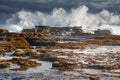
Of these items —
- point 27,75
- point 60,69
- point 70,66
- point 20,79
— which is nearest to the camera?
point 20,79

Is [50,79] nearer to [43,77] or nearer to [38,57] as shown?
[43,77]

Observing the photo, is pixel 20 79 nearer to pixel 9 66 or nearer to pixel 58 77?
pixel 58 77

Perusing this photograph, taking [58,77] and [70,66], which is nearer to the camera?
[58,77]

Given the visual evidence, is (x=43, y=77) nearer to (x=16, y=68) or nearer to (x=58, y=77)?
(x=58, y=77)

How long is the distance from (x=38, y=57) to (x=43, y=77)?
923 inches

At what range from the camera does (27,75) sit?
43062 millimetres

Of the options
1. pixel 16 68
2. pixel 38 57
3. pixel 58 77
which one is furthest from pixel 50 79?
pixel 38 57

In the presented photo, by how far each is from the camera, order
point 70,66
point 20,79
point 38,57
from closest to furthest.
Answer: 1. point 20,79
2. point 70,66
3. point 38,57

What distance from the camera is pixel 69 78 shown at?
4072 centimetres

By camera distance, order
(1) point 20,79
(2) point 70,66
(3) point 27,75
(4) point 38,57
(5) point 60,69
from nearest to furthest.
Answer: (1) point 20,79 → (3) point 27,75 → (5) point 60,69 → (2) point 70,66 → (4) point 38,57

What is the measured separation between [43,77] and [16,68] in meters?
8.58

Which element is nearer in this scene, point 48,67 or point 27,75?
point 27,75

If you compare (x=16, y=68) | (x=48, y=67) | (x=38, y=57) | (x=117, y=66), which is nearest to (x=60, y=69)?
(x=48, y=67)

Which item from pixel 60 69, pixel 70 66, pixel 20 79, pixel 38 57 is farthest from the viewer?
pixel 38 57
